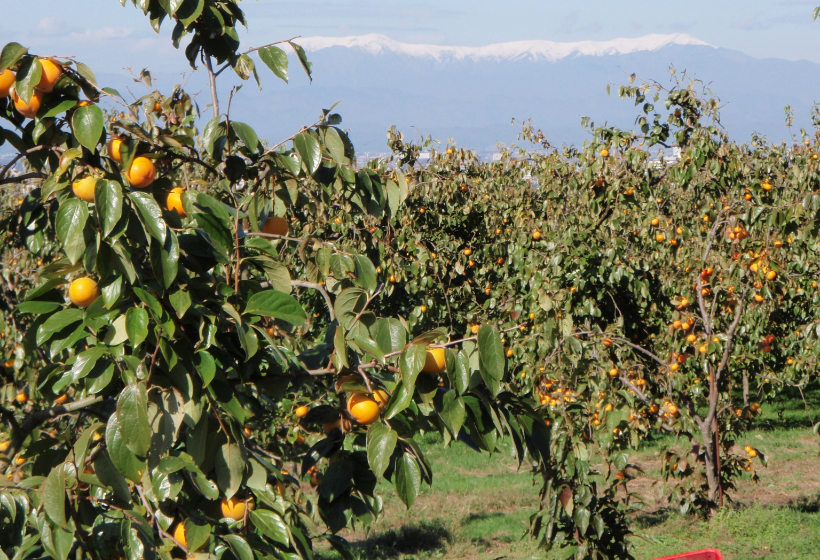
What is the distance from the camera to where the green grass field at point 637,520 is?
4.30m

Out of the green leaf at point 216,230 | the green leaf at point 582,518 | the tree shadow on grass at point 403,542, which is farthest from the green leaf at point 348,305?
the tree shadow on grass at point 403,542

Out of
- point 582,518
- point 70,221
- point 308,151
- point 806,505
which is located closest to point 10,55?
point 70,221

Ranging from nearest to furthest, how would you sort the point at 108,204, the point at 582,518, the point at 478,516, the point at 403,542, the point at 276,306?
1. the point at 108,204
2. the point at 276,306
3. the point at 582,518
4. the point at 403,542
5. the point at 478,516

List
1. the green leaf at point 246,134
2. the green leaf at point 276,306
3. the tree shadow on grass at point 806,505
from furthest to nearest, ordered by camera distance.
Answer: the tree shadow on grass at point 806,505 → the green leaf at point 246,134 → the green leaf at point 276,306

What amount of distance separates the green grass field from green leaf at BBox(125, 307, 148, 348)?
9.87 feet

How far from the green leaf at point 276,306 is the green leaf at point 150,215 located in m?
0.20

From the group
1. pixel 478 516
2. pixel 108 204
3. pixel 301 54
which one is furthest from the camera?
pixel 478 516

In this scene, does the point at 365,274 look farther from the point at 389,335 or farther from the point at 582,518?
the point at 582,518

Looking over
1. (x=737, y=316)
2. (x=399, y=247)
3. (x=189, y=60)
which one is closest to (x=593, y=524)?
(x=737, y=316)

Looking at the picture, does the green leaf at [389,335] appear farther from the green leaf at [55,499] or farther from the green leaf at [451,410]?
the green leaf at [55,499]

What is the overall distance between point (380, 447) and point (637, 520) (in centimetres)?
465

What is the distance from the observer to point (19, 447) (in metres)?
1.28

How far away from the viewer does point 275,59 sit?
1312 mm

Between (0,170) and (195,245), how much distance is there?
0.40 m
